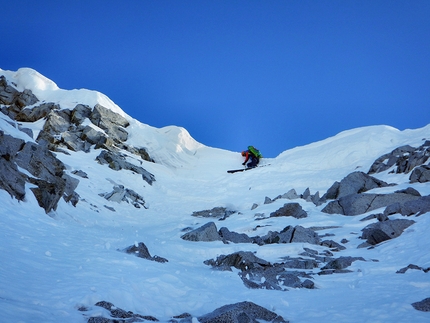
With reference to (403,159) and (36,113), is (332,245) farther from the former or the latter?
(36,113)

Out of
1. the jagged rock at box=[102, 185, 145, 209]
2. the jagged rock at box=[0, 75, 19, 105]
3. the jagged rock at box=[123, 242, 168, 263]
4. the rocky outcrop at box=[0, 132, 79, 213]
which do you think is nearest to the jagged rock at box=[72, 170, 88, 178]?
the jagged rock at box=[102, 185, 145, 209]

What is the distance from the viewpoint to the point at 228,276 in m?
13.6

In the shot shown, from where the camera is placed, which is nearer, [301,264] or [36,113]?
[301,264]

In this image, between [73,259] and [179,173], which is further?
[179,173]

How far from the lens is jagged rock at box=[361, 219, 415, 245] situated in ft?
61.5

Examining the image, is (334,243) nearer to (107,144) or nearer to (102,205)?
(102,205)

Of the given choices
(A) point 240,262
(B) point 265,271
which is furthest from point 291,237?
(B) point 265,271

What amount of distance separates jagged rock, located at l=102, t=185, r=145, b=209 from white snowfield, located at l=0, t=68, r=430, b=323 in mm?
690

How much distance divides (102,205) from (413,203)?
66.8ft

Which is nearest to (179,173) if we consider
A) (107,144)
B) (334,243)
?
(107,144)

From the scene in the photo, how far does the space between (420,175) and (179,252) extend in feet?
65.0

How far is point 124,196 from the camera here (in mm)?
32219

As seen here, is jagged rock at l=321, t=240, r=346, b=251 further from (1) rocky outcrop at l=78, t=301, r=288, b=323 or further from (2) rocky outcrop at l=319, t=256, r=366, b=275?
(1) rocky outcrop at l=78, t=301, r=288, b=323

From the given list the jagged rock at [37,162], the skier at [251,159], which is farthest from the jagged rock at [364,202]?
the skier at [251,159]
